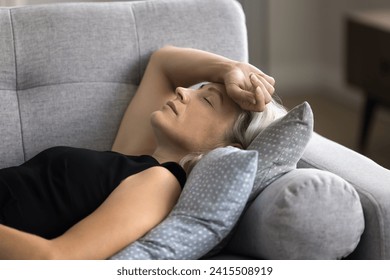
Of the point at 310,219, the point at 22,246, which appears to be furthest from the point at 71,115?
the point at 310,219

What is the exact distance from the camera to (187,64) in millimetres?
2025

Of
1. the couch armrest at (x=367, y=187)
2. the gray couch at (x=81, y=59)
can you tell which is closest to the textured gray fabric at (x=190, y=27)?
the gray couch at (x=81, y=59)

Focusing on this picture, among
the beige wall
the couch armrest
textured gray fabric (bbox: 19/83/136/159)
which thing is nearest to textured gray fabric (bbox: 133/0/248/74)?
textured gray fabric (bbox: 19/83/136/159)

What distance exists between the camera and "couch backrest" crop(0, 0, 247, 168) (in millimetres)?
2035

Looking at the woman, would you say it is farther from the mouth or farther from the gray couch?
the gray couch

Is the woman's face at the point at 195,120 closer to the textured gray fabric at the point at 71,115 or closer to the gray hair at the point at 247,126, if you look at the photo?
the gray hair at the point at 247,126

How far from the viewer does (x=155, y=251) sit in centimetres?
148

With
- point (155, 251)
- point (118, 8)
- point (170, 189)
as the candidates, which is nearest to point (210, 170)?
point (170, 189)

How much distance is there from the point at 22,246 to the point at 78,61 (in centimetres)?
Result: 71

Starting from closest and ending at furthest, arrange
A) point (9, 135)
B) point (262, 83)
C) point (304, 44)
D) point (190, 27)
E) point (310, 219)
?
point (310, 219)
point (262, 83)
point (9, 135)
point (190, 27)
point (304, 44)

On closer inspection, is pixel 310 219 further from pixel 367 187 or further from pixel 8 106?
pixel 8 106

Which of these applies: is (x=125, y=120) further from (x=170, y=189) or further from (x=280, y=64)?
(x=280, y=64)

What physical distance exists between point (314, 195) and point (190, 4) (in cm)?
88

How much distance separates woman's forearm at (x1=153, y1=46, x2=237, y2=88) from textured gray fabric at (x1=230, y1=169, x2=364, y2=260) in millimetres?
508
